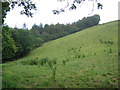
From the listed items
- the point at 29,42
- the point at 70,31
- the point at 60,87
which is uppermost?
the point at 70,31

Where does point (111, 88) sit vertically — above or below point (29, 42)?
below

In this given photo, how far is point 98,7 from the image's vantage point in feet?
15.7

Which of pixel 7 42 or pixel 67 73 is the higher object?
pixel 7 42

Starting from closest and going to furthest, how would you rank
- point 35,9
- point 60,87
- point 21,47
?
point 60,87
point 35,9
point 21,47

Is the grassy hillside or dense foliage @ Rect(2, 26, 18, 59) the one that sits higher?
dense foliage @ Rect(2, 26, 18, 59)

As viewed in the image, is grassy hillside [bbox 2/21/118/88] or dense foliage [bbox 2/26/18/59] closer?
grassy hillside [bbox 2/21/118/88]

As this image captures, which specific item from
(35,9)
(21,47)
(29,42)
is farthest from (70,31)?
(35,9)

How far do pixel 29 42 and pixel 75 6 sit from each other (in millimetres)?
34757

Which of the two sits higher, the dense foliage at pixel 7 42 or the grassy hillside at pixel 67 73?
the dense foliage at pixel 7 42

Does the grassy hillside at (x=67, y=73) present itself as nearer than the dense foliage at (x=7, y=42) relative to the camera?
Yes

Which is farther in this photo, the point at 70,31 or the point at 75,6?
the point at 70,31

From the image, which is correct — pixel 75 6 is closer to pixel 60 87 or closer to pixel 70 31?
pixel 60 87

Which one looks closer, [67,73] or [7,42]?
[67,73]

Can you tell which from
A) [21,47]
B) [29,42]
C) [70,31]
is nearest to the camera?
[21,47]
